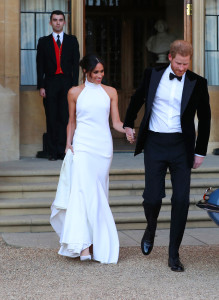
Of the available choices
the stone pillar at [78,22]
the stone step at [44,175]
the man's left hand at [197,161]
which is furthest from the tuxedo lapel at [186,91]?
the stone pillar at [78,22]

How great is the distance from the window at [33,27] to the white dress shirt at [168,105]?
5449 mm

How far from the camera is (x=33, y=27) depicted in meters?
11.7

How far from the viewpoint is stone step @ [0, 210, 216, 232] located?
27.5ft

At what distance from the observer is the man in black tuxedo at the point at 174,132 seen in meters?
6.43

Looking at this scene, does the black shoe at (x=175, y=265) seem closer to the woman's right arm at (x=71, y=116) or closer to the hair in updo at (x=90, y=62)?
the woman's right arm at (x=71, y=116)

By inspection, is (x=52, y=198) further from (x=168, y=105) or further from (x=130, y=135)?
(x=168, y=105)

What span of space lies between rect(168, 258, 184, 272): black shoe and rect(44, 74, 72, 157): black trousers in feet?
15.0

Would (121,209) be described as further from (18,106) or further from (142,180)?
(18,106)

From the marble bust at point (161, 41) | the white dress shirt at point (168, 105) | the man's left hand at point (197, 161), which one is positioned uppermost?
the marble bust at point (161, 41)

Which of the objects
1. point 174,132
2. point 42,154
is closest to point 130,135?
point 174,132

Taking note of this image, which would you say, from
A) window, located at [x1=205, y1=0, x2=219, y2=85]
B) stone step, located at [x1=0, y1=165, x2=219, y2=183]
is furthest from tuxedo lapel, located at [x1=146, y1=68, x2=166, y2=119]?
window, located at [x1=205, y1=0, x2=219, y2=85]

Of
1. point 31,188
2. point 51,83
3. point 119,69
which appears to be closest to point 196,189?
point 31,188

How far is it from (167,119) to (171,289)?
1433mm

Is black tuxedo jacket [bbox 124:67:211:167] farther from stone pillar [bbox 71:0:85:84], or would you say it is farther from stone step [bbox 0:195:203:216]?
stone pillar [bbox 71:0:85:84]
